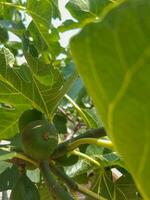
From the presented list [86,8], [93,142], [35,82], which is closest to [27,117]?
[35,82]

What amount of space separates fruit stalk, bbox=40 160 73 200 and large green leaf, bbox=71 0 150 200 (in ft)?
1.24

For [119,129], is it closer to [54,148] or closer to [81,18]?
[54,148]

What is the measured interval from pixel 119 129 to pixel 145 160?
0.04 meters

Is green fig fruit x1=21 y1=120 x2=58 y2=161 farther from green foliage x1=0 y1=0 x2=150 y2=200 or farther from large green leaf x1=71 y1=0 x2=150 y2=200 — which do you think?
large green leaf x1=71 y1=0 x2=150 y2=200

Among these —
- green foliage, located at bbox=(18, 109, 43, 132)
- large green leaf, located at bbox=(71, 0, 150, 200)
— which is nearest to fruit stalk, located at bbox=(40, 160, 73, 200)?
green foliage, located at bbox=(18, 109, 43, 132)

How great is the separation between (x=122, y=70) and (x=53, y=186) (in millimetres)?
467

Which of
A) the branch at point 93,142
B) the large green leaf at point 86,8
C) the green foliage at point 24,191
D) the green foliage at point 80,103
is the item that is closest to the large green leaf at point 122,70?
the green foliage at point 80,103

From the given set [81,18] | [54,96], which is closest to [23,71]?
[54,96]

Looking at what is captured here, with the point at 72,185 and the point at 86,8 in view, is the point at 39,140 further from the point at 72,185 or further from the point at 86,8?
the point at 86,8

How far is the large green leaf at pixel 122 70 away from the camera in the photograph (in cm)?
33

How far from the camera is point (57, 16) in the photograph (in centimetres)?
150

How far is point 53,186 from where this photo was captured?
78cm

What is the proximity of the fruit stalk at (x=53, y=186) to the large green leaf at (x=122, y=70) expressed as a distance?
0.38 meters

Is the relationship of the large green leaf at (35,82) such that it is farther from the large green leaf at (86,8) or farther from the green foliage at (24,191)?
the large green leaf at (86,8)
